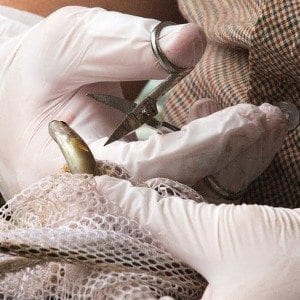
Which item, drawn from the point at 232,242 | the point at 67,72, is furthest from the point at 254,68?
the point at 232,242

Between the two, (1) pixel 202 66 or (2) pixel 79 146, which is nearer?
(2) pixel 79 146

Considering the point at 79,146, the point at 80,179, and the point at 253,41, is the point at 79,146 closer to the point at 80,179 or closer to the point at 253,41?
the point at 80,179

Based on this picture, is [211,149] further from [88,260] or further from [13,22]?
[13,22]

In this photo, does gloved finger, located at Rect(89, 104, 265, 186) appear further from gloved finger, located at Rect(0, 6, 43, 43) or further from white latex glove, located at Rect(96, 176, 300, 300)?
gloved finger, located at Rect(0, 6, 43, 43)

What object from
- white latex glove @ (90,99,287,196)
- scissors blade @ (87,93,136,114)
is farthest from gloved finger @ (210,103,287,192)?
scissors blade @ (87,93,136,114)

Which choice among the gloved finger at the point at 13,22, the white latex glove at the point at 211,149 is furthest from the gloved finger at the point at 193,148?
the gloved finger at the point at 13,22

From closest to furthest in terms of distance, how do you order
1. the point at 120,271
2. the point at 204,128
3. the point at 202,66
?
the point at 120,271 < the point at 204,128 < the point at 202,66

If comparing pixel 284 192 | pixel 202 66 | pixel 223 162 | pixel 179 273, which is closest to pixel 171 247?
pixel 179 273
